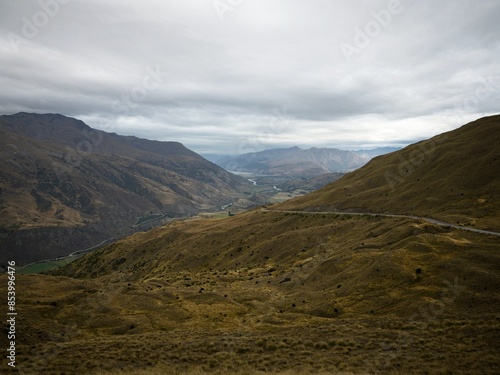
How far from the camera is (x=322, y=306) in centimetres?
4000

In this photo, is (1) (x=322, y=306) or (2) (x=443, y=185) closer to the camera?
(1) (x=322, y=306)

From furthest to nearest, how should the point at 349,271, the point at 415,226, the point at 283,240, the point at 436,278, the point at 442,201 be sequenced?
the point at 283,240 → the point at 442,201 → the point at 415,226 → the point at 349,271 → the point at 436,278

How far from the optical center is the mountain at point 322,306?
25.9m

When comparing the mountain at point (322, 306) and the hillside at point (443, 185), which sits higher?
the hillside at point (443, 185)

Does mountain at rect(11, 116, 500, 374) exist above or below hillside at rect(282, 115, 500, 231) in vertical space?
below

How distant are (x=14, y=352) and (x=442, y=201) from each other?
86901mm

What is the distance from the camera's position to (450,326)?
29078 mm

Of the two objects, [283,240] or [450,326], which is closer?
[450,326]

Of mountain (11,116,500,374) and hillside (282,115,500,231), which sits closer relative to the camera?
mountain (11,116,500,374)

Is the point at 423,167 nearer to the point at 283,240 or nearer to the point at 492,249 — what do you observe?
the point at 283,240

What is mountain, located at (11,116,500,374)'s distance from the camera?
25938 millimetres

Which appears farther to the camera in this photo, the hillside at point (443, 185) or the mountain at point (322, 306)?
the hillside at point (443, 185)

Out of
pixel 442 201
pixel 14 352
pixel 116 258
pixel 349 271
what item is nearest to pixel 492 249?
pixel 349 271

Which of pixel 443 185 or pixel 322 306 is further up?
pixel 443 185
